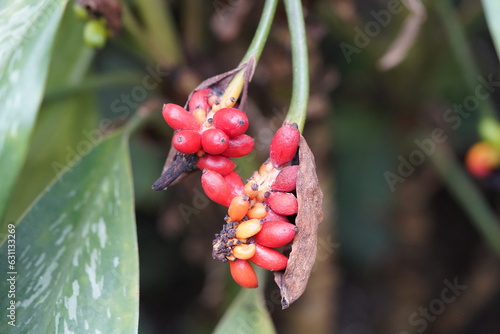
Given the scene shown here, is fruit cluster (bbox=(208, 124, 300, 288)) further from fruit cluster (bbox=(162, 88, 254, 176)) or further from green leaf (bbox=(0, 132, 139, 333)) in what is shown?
green leaf (bbox=(0, 132, 139, 333))

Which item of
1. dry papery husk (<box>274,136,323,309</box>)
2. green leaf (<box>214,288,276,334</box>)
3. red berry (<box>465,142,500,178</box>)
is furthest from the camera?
red berry (<box>465,142,500,178</box>)

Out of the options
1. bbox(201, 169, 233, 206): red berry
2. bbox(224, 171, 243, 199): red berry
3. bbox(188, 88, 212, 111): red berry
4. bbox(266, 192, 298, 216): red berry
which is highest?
bbox(188, 88, 212, 111): red berry

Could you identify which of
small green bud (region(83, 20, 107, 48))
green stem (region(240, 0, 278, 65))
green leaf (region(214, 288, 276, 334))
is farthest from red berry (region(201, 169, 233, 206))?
small green bud (region(83, 20, 107, 48))

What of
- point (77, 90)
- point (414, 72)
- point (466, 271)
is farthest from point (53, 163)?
point (466, 271)

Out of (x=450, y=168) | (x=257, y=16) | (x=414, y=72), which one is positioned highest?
(x=257, y=16)

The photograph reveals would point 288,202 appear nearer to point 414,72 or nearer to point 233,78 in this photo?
point 233,78

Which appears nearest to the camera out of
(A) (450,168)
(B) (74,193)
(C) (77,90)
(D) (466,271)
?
(B) (74,193)

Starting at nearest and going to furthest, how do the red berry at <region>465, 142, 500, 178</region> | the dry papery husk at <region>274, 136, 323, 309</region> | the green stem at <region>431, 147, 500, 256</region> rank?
the dry papery husk at <region>274, 136, 323, 309</region>
the red berry at <region>465, 142, 500, 178</region>
the green stem at <region>431, 147, 500, 256</region>

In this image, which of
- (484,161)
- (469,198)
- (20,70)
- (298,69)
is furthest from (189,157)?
(469,198)
